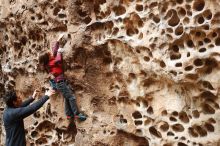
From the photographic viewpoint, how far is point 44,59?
188 inches

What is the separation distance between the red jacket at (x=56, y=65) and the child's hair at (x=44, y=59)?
46mm

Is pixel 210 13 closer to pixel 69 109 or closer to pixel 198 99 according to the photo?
pixel 198 99

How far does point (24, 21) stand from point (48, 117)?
4.33 ft

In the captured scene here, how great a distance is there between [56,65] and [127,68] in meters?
0.93

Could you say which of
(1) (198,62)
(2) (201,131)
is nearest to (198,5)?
(1) (198,62)

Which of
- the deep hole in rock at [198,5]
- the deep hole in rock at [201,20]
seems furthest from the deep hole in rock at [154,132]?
the deep hole in rock at [198,5]

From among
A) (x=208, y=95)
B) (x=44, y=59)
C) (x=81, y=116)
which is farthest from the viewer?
(x=44, y=59)

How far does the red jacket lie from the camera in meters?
4.70

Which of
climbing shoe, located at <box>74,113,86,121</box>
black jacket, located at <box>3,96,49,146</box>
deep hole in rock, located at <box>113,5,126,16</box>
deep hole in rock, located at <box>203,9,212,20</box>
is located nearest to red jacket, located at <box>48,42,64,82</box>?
climbing shoe, located at <box>74,113,86,121</box>

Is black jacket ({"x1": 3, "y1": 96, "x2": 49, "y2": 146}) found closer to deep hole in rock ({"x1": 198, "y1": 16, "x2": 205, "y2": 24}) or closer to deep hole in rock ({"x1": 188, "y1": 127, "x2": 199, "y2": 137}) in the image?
deep hole in rock ({"x1": 188, "y1": 127, "x2": 199, "y2": 137})

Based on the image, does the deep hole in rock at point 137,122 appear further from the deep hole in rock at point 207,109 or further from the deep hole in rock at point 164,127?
the deep hole in rock at point 207,109

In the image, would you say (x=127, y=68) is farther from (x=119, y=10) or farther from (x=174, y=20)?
(x=174, y=20)

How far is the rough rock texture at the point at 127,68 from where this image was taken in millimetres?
3721

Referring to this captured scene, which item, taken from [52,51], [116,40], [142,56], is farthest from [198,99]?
[52,51]
